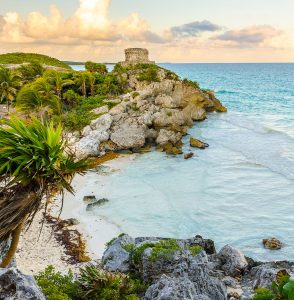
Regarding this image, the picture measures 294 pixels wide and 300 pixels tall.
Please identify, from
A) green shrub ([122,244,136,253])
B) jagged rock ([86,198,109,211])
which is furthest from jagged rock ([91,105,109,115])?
green shrub ([122,244,136,253])

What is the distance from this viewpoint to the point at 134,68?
2606 inches

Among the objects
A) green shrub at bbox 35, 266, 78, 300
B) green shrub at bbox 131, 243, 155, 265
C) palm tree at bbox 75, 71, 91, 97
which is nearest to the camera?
green shrub at bbox 35, 266, 78, 300

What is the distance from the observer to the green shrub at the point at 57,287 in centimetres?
990

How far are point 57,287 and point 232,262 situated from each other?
7804 mm

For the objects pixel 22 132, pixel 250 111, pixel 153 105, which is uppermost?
pixel 22 132

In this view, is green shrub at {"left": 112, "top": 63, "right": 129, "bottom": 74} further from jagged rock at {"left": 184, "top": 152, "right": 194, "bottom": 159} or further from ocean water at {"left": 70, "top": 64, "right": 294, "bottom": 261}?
jagged rock at {"left": 184, "top": 152, "right": 194, "bottom": 159}

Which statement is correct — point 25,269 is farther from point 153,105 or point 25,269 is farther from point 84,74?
point 84,74

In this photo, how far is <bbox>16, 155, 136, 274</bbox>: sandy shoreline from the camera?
1755cm

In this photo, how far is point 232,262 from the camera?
1578 cm

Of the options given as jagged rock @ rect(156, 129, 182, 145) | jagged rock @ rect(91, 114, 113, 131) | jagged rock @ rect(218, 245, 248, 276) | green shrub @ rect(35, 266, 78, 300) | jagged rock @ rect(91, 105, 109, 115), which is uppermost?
green shrub @ rect(35, 266, 78, 300)

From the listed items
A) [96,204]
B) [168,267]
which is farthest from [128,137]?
[168,267]

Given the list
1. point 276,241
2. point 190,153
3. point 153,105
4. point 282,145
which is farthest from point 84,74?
point 276,241

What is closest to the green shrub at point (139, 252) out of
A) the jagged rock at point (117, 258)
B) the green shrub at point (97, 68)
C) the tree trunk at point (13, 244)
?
the jagged rock at point (117, 258)

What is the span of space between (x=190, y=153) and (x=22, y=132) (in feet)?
102
